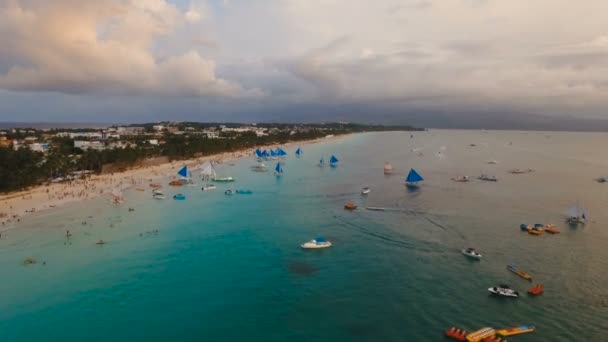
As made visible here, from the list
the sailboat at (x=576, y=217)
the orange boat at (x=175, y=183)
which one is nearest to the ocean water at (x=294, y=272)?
the sailboat at (x=576, y=217)

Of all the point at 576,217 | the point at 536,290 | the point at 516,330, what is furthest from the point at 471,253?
the point at 576,217

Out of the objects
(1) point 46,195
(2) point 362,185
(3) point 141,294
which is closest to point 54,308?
(3) point 141,294

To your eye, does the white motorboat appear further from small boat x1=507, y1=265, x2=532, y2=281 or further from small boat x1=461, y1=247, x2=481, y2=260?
small boat x1=507, y1=265, x2=532, y2=281

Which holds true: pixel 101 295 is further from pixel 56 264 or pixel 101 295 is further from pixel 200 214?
pixel 200 214

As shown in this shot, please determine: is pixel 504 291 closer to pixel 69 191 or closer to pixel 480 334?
pixel 480 334

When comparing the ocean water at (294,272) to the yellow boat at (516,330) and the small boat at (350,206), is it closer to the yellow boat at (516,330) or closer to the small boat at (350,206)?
the yellow boat at (516,330)

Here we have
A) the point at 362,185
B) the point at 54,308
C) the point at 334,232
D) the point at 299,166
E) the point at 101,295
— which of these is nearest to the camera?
the point at 54,308
